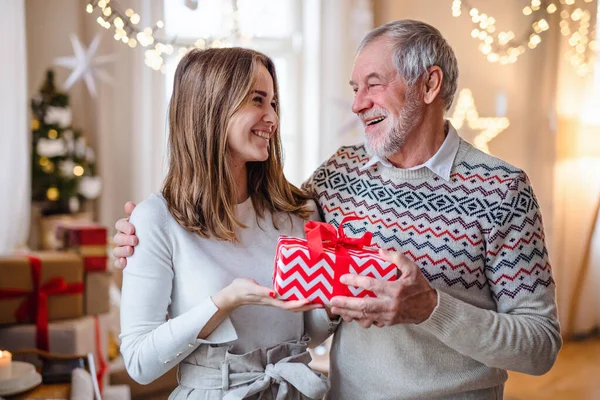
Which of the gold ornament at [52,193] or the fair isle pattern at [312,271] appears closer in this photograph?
the fair isle pattern at [312,271]

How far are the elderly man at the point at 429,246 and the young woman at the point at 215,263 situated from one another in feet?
0.33

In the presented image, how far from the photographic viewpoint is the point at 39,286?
249 cm

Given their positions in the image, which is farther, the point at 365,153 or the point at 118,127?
the point at 118,127

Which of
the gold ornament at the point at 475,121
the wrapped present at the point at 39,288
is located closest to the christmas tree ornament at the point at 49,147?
the wrapped present at the point at 39,288

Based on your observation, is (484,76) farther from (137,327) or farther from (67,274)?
(137,327)

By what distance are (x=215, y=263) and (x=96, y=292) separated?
1.55 meters

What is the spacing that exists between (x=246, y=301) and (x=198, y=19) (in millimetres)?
3620

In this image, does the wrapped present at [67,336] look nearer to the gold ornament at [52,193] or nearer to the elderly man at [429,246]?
the elderly man at [429,246]

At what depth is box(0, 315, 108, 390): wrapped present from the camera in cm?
248

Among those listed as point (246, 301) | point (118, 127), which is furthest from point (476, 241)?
point (118, 127)

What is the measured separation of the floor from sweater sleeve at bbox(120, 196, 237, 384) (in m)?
2.22

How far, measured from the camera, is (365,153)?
169cm

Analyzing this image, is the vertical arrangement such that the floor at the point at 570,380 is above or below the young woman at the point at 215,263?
below

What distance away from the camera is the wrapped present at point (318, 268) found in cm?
124
